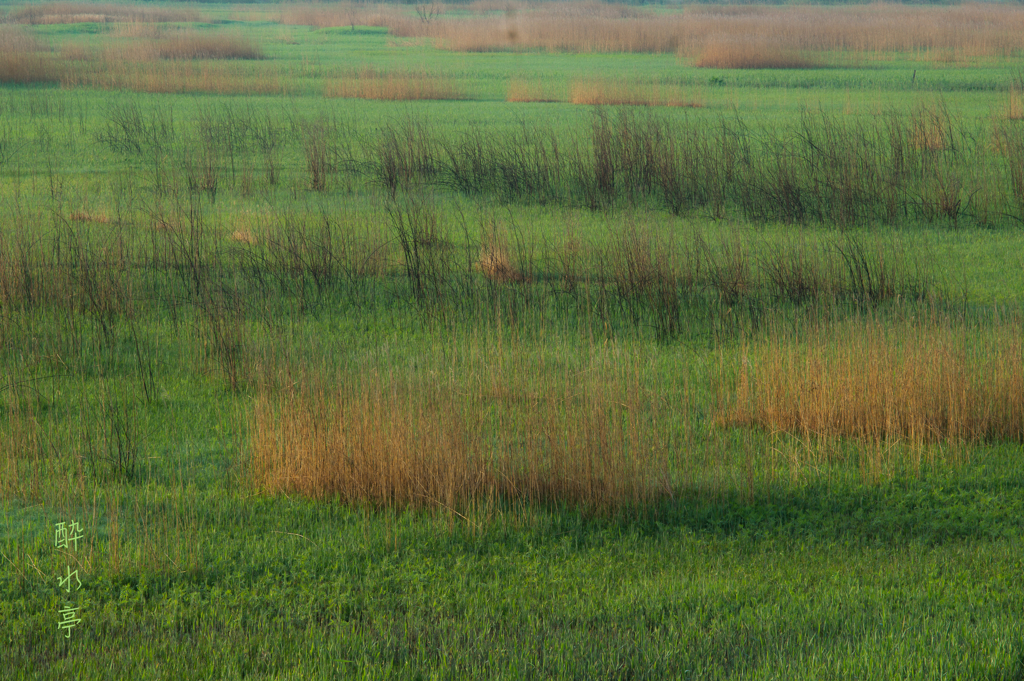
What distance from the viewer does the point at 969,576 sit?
203 inches

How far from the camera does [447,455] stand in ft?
19.7

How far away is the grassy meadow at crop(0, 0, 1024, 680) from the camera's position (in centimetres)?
463

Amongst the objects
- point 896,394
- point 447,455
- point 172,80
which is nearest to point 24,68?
A: point 172,80

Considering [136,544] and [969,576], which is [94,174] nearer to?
[136,544]

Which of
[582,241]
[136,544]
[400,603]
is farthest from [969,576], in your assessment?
[582,241]

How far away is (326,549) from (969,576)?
3.27m

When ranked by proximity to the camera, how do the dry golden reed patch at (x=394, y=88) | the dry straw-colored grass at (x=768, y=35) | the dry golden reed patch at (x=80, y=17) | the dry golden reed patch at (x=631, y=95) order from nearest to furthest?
the dry golden reed patch at (x=631, y=95) < the dry golden reed patch at (x=394, y=88) < the dry straw-colored grass at (x=768, y=35) < the dry golden reed patch at (x=80, y=17)

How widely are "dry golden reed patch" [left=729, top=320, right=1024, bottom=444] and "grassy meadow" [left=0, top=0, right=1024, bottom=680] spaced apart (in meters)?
0.03

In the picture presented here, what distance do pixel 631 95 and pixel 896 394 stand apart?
2123 centimetres

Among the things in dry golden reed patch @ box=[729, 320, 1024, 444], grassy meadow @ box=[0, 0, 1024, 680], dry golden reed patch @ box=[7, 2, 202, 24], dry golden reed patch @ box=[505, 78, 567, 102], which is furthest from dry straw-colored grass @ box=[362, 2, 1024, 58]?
dry golden reed patch @ box=[729, 320, 1024, 444]

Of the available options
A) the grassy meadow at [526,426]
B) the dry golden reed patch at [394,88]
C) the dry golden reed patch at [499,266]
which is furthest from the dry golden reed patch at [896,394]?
the dry golden reed patch at [394,88]

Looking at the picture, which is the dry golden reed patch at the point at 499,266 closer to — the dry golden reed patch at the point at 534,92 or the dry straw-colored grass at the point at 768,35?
the dry golden reed patch at the point at 534,92

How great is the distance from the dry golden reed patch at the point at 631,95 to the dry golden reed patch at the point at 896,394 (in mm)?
19175

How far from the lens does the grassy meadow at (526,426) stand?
463 centimetres
